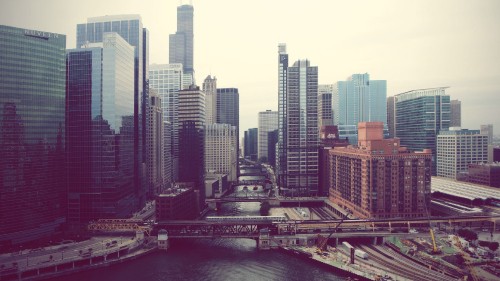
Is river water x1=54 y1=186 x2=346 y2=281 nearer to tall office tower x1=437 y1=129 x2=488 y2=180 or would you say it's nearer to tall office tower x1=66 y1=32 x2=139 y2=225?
tall office tower x1=66 y1=32 x2=139 y2=225

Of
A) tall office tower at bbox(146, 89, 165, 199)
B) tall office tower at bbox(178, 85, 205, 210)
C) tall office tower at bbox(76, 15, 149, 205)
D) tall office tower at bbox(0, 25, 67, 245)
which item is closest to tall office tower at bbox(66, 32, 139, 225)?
tall office tower at bbox(0, 25, 67, 245)

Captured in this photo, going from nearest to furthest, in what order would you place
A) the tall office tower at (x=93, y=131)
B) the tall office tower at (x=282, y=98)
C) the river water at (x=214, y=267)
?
the river water at (x=214, y=267) < the tall office tower at (x=93, y=131) < the tall office tower at (x=282, y=98)

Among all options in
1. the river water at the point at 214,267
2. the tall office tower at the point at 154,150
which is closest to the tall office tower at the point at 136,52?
the tall office tower at the point at 154,150

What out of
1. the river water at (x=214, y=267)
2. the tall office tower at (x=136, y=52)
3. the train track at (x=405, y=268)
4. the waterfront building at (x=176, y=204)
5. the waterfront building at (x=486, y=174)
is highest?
the tall office tower at (x=136, y=52)

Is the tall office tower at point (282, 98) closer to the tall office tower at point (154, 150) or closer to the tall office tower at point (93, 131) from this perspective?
the tall office tower at point (154, 150)

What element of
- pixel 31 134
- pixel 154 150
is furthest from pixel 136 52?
pixel 31 134

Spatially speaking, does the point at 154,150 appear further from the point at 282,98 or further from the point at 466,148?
the point at 466,148
